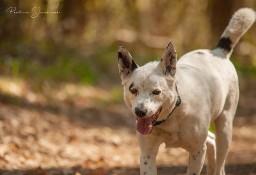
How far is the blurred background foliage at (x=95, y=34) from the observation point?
12.3 m

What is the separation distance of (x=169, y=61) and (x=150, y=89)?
420mm

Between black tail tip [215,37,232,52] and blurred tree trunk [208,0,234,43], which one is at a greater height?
blurred tree trunk [208,0,234,43]

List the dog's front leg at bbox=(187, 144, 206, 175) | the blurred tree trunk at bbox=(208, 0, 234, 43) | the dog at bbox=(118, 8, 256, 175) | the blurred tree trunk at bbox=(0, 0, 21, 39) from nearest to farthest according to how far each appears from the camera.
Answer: the dog at bbox=(118, 8, 256, 175) → the dog's front leg at bbox=(187, 144, 206, 175) → the blurred tree trunk at bbox=(0, 0, 21, 39) → the blurred tree trunk at bbox=(208, 0, 234, 43)

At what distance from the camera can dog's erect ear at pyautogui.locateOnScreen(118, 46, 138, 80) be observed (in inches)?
224

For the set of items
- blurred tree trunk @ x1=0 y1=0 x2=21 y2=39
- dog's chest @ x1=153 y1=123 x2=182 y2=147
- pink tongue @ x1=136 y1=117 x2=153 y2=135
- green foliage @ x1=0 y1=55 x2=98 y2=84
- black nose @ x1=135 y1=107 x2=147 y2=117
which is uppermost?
blurred tree trunk @ x1=0 y1=0 x2=21 y2=39

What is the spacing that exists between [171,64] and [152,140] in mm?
806

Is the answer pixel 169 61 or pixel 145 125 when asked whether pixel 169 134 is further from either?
pixel 169 61

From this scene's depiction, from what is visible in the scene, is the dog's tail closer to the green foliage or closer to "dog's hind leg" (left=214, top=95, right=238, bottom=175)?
"dog's hind leg" (left=214, top=95, right=238, bottom=175)

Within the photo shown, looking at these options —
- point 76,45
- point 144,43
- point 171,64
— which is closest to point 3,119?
point 171,64

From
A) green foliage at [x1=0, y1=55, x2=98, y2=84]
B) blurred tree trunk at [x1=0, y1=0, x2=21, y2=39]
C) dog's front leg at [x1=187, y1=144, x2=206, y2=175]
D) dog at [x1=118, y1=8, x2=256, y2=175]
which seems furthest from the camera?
blurred tree trunk at [x1=0, y1=0, x2=21, y2=39]

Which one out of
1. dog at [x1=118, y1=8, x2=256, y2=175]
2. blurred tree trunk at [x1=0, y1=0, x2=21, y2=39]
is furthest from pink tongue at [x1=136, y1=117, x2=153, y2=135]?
blurred tree trunk at [x1=0, y1=0, x2=21, y2=39]

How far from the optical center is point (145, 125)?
5.45 metres

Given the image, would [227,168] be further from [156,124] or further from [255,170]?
[156,124]

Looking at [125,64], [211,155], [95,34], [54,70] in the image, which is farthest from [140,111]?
[95,34]
